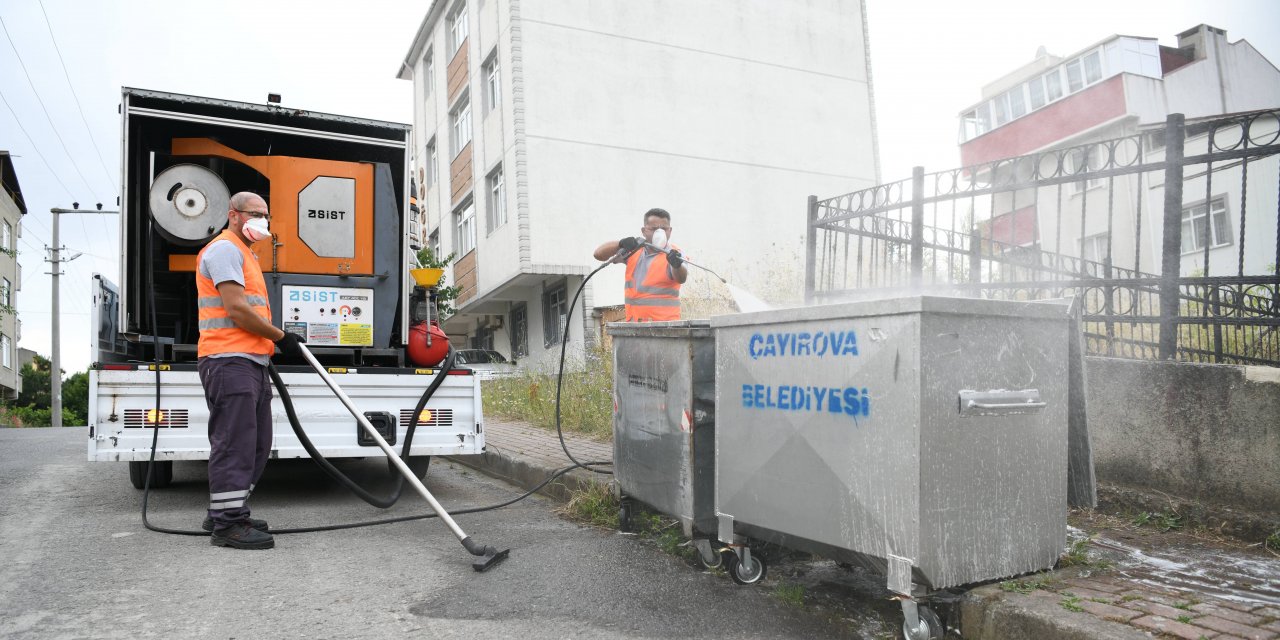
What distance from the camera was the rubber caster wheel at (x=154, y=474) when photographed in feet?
20.2

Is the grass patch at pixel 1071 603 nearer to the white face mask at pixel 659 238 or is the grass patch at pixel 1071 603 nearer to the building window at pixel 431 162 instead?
the white face mask at pixel 659 238

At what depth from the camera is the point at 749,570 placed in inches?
148

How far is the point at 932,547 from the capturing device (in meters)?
2.87

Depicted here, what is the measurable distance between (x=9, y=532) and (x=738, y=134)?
1876cm

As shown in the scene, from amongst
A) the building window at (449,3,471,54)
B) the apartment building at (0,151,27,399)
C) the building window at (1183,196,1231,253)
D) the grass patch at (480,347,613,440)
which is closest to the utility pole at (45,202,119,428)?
the apartment building at (0,151,27,399)

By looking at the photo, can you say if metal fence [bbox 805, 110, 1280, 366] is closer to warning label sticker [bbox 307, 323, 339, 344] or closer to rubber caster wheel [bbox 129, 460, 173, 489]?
warning label sticker [bbox 307, 323, 339, 344]

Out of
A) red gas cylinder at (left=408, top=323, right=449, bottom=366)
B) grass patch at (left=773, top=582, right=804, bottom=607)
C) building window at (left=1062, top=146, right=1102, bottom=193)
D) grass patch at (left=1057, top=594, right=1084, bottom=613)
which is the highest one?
building window at (left=1062, top=146, right=1102, bottom=193)

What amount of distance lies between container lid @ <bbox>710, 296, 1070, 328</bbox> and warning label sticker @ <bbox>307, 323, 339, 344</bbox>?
13.8 ft

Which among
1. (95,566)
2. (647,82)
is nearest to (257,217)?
(95,566)

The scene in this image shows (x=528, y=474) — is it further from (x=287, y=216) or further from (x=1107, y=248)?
(x=1107, y=248)

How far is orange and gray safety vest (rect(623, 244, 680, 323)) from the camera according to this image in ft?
20.2

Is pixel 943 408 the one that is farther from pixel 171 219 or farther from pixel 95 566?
pixel 171 219

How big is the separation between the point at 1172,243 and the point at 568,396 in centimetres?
607

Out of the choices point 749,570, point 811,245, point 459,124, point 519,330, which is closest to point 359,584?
point 749,570
